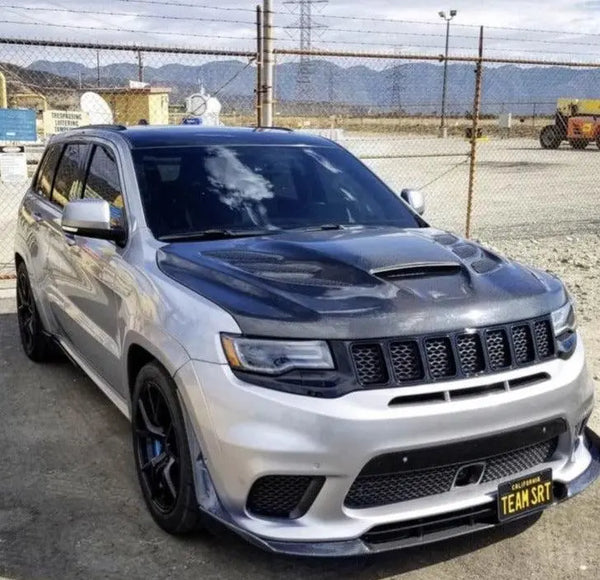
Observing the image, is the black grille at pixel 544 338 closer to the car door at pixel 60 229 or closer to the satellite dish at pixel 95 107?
the car door at pixel 60 229

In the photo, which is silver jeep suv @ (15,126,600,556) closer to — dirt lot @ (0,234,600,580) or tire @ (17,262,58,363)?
dirt lot @ (0,234,600,580)

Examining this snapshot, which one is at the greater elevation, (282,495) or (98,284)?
(98,284)

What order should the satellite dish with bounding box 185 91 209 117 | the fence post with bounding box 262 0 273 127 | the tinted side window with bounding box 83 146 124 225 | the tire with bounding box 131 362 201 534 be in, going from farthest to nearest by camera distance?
the satellite dish with bounding box 185 91 209 117 < the fence post with bounding box 262 0 273 127 < the tinted side window with bounding box 83 146 124 225 < the tire with bounding box 131 362 201 534

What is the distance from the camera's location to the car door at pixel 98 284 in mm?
3936

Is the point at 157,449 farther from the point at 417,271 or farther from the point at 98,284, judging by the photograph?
the point at 417,271

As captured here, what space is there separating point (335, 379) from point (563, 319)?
1162mm

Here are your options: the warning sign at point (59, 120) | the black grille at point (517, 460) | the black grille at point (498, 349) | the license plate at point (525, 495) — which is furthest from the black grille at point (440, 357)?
the warning sign at point (59, 120)

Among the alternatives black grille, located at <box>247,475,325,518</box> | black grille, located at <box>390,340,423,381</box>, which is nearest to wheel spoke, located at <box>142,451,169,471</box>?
black grille, located at <box>247,475,325,518</box>

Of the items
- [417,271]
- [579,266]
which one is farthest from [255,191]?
[579,266]

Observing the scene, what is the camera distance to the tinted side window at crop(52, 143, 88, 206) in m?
5.05

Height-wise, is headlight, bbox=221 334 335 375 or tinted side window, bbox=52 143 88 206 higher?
tinted side window, bbox=52 143 88 206

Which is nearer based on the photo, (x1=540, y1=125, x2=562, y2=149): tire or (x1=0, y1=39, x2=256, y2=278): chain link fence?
(x1=0, y1=39, x2=256, y2=278): chain link fence

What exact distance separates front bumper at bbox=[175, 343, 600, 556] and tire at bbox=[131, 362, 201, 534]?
12 cm

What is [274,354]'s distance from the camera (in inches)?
114
